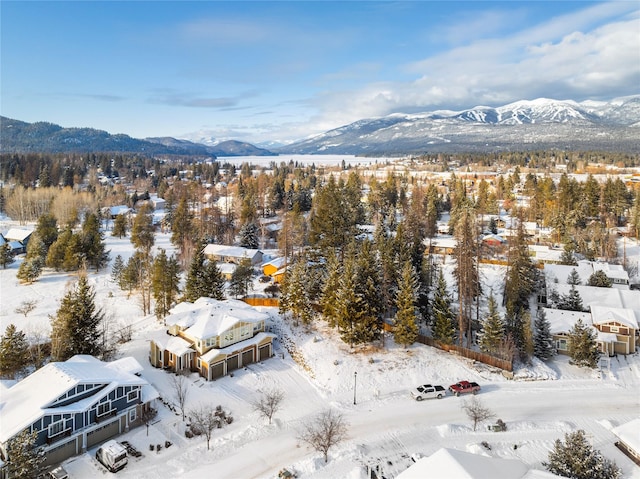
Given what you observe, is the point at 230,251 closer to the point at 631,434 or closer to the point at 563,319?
the point at 563,319

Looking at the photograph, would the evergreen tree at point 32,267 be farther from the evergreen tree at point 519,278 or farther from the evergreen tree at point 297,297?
the evergreen tree at point 519,278

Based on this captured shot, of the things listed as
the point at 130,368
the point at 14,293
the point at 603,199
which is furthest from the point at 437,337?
the point at 603,199

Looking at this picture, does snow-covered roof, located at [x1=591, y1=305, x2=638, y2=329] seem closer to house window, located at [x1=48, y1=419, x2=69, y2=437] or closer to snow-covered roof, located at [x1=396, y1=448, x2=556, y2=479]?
snow-covered roof, located at [x1=396, y1=448, x2=556, y2=479]

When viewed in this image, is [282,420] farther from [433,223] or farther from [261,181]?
[261,181]

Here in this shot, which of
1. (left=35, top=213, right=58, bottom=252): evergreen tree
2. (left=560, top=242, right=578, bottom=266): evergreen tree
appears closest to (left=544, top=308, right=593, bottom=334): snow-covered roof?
(left=560, top=242, right=578, bottom=266): evergreen tree

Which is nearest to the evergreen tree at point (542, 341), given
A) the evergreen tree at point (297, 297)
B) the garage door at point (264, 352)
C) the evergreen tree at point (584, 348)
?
the evergreen tree at point (584, 348)

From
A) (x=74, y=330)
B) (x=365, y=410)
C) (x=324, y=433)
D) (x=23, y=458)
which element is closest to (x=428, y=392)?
(x=365, y=410)
